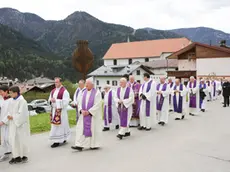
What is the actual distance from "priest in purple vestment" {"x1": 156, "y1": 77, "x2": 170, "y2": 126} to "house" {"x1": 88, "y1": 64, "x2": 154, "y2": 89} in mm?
45511

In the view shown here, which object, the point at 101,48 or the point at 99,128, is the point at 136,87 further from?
the point at 101,48

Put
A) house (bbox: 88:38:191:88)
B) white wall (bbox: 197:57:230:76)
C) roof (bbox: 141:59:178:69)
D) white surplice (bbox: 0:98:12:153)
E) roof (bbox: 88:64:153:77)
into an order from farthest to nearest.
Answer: house (bbox: 88:38:191:88), roof (bbox: 141:59:178:69), roof (bbox: 88:64:153:77), white wall (bbox: 197:57:230:76), white surplice (bbox: 0:98:12:153)

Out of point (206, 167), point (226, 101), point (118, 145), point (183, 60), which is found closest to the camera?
point (206, 167)

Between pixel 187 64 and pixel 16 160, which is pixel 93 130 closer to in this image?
pixel 16 160

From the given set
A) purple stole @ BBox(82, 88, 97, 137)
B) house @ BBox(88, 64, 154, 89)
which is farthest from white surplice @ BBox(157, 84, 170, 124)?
house @ BBox(88, 64, 154, 89)

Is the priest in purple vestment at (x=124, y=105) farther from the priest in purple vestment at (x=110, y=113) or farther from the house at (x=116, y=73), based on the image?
the house at (x=116, y=73)

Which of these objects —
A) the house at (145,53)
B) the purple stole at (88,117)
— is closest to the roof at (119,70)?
the house at (145,53)

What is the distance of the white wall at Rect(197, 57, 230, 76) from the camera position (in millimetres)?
35625

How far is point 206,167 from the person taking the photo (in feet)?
21.9

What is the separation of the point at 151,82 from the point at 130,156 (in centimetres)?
461

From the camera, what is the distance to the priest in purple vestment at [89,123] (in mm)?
8367

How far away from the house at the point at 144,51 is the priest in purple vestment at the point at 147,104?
7011cm

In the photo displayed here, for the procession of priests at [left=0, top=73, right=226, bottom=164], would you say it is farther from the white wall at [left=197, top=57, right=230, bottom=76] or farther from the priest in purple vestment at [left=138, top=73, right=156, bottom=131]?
the white wall at [left=197, top=57, right=230, bottom=76]

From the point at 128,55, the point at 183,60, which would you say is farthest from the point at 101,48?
the point at 183,60
